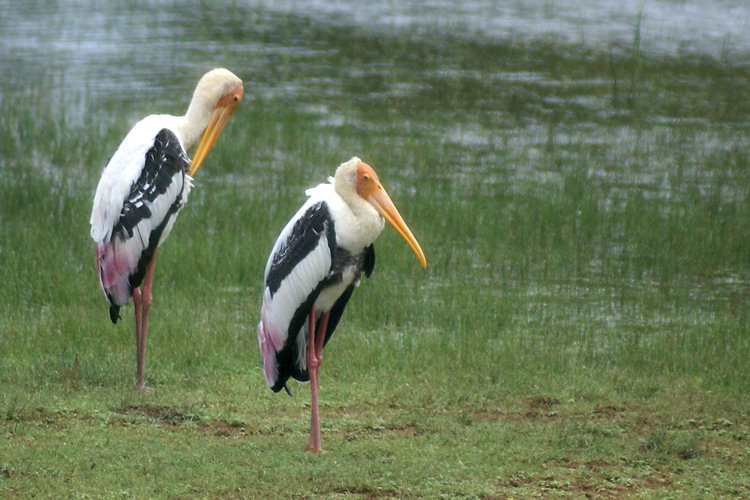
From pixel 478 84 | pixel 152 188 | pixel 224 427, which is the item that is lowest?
pixel 224 427

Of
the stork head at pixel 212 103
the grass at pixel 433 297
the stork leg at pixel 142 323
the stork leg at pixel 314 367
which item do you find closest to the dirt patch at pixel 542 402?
the grass at pixel 433 297

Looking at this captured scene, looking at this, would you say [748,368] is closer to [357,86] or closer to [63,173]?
[63,173]

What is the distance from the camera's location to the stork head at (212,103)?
21.9 ft

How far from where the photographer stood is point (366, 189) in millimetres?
5621

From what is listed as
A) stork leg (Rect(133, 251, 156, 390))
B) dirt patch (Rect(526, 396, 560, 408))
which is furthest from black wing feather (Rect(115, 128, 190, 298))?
dirt patch (Rect(526, 396, 560, 408))

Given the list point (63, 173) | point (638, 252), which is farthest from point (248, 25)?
point (638, 252)

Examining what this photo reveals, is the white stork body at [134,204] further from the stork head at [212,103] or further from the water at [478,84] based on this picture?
the water at [478,84]

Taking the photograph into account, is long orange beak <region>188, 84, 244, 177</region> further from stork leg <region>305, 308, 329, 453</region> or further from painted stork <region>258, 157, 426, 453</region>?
stork leg <region>305, 308, 329, 453</region>

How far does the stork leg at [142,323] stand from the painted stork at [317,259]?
3.45 ft

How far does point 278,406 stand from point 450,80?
313 inches

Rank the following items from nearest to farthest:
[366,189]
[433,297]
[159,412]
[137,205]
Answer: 1. [366,189]
2. [159,412]
3. [137,205]
4. [433,297]

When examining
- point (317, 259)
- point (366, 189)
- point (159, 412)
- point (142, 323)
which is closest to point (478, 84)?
point (142, 323)

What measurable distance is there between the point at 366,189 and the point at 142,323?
1744 mm

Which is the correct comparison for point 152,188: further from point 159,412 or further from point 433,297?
point 433,297
